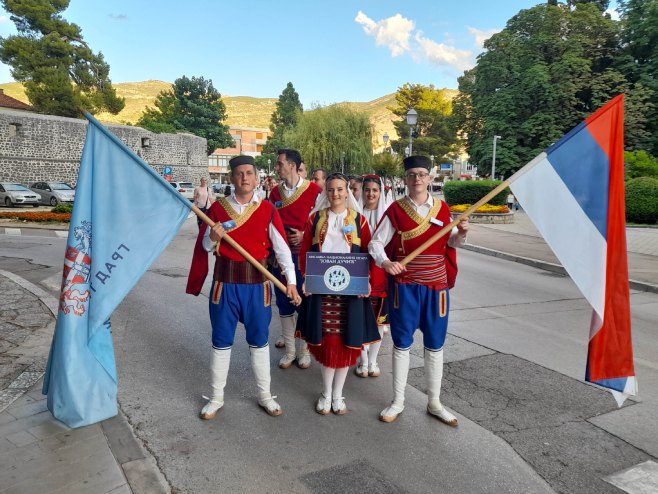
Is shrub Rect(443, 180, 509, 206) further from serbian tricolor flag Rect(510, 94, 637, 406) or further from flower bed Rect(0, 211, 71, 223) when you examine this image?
serbian tricolor flag Rect(510, 94, 637, 406)

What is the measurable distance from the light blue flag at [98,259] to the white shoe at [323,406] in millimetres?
1691

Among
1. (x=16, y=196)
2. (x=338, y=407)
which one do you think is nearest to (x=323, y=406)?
(x=338, y=407)

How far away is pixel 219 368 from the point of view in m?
4.19

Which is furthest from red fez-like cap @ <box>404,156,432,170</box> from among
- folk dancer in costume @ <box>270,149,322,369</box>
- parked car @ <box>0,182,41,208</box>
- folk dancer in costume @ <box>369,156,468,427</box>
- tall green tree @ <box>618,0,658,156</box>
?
tall green tree @ <box>618,0,658,156</box>

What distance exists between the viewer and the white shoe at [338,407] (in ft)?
14.0

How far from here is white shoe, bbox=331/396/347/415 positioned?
4273 millimetres

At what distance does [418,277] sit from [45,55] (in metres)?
52.1

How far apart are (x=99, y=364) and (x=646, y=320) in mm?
7713

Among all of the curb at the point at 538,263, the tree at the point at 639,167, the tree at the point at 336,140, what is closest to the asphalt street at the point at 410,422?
the curb at the point at 538,263

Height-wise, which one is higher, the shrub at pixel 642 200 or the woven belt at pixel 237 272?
the shrub at pixel 642 200

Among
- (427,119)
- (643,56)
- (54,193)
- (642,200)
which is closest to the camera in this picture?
(642,200)

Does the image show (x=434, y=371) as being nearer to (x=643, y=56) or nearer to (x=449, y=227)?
(x=449, y=227)

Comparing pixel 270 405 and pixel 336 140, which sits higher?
pixel 336 140

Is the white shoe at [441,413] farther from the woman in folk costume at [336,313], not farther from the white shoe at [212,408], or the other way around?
the white shoe at [212,408]
